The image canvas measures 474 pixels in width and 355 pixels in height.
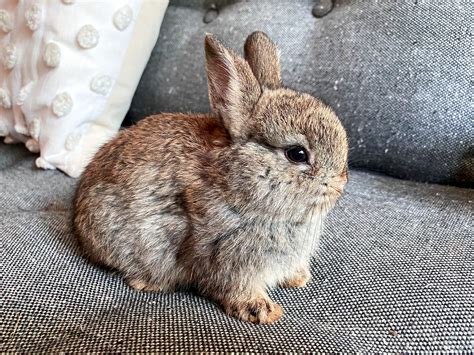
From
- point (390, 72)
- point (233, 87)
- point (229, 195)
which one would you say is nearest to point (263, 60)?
point (233, 87)

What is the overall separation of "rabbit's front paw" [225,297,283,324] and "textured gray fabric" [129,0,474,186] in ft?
2.29

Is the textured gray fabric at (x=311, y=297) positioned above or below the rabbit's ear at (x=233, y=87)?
below

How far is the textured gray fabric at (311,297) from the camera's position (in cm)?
73

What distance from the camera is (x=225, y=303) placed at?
34.3 inches

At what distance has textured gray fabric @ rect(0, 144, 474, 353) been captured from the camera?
0.73 metres

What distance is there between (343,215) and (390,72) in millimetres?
441

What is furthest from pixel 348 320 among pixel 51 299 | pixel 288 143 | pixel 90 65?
pixel 90 65

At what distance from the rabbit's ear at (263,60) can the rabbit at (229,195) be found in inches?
0.4

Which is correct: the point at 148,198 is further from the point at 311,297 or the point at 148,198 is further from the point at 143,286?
the point at 311,297

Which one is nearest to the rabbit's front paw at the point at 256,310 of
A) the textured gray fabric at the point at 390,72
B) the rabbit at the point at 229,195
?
the rabbit at the point at 229,195

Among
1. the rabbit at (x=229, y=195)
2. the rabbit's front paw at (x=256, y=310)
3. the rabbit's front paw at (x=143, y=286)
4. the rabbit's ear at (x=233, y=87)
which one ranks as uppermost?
the rabbit's ear at (x=233, y=87)

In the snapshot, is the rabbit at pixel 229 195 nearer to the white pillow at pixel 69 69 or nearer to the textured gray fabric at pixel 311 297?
the textured gray fabric at pixel 311 297

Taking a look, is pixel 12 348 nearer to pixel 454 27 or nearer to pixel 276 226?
pixel 276 226

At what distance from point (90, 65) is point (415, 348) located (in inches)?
43.1
